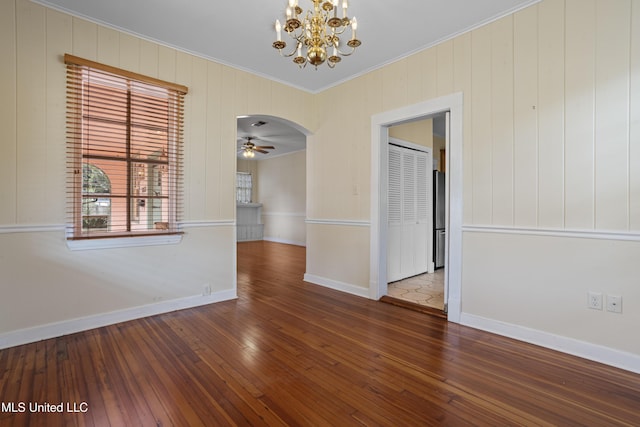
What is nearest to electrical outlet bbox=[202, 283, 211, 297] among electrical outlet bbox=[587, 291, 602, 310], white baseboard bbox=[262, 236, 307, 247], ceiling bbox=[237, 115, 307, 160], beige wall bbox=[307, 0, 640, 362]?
beige wall bbox=[307, 0, 640, 362]

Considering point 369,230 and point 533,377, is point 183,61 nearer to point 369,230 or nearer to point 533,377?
point 369,230

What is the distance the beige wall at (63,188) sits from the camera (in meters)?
2.53

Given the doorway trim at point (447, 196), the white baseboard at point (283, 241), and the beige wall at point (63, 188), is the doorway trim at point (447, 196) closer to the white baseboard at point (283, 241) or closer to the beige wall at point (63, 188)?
the beige wall at point (63, 188)

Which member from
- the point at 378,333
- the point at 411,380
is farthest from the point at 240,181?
the point at 411,380

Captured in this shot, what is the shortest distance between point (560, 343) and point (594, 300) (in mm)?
438

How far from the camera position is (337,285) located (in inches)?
170

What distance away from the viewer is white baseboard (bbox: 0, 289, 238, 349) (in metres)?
2.53

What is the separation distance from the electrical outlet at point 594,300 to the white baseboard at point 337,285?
2193 millimetres

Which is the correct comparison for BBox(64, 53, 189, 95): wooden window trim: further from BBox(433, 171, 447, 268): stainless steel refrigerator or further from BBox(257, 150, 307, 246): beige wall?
BBox(257, 150, 307, 246): beige wall

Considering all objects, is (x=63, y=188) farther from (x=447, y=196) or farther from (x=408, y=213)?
(x=408, y=213)

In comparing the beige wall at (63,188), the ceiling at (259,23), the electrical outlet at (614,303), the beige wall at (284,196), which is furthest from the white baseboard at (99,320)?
the beige wall at (284,196)

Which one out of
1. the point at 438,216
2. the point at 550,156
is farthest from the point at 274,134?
the point at 550,156

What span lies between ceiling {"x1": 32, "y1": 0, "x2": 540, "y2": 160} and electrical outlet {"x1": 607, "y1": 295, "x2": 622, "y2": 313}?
8.16 feet

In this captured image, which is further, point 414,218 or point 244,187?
point 244,187
